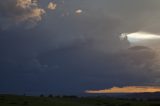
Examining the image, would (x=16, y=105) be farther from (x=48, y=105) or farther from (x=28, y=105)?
(x=48, y=105)

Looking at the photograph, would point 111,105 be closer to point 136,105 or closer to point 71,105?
point 136,105

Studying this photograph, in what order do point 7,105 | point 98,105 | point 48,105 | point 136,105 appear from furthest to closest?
point 136,105, point 98,105, point 48,105, point 7,105

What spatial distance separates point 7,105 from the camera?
8219 centimetres

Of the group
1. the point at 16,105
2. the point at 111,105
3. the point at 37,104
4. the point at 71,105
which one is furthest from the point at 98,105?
the point at 16,105

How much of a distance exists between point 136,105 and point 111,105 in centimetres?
863

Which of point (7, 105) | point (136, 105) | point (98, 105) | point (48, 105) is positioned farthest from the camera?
point (136, 105)

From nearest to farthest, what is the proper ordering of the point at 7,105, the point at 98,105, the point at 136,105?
the point at 7,105 < the point at 98,105 < the point at 136,105

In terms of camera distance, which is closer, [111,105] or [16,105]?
[16,105]

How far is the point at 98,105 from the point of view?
100812 mm

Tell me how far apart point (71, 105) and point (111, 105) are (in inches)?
609

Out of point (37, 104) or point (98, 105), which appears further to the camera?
point (98, 105)

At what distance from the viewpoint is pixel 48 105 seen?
88875 mm

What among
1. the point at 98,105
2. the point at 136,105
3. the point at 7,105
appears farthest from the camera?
the point at 136,105

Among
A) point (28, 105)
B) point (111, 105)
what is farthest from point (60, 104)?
point (111, 105)
